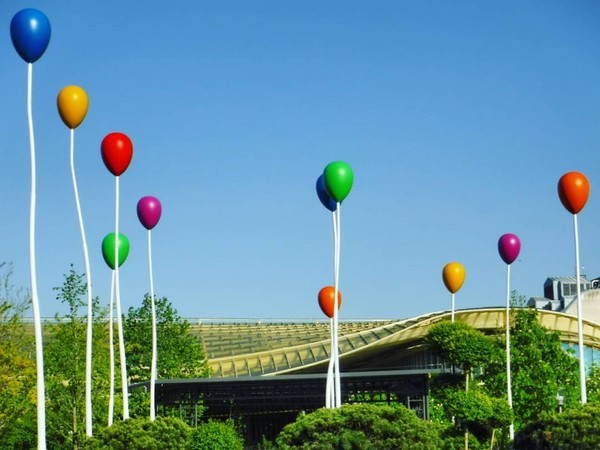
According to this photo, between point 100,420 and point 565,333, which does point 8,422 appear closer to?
point 100,420

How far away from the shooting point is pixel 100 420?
135 feet

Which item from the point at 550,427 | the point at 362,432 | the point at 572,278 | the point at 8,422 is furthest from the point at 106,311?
the point at 572,278

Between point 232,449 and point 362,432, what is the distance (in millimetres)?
10896

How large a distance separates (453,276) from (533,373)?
6.51 metres

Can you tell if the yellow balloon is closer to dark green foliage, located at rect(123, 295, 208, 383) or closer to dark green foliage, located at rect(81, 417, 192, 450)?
dark green foliage, located at rect(81, 417, 192, 450)

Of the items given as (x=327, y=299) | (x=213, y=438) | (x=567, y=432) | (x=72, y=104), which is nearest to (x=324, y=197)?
(x=327, y=299)

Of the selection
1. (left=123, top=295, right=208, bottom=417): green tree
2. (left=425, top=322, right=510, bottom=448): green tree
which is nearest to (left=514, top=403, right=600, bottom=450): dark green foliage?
(left=425, top=322, right=510, bottom=448): green tree

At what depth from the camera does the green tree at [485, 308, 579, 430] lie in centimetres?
4138

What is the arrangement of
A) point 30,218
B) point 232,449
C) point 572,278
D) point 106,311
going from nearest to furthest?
point 30,218, point 232,449, point 106,311, point 572,278

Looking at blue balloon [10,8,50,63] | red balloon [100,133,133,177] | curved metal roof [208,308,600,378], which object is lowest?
curved metal roof [208,308,600,378]

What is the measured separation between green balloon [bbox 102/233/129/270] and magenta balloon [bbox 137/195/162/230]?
1.42m

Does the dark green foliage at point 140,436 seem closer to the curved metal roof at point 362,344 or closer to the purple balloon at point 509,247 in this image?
the purple balloon at point 509,247

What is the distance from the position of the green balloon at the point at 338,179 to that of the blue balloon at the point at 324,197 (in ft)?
4.79

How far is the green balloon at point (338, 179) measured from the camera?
88.6 ft
